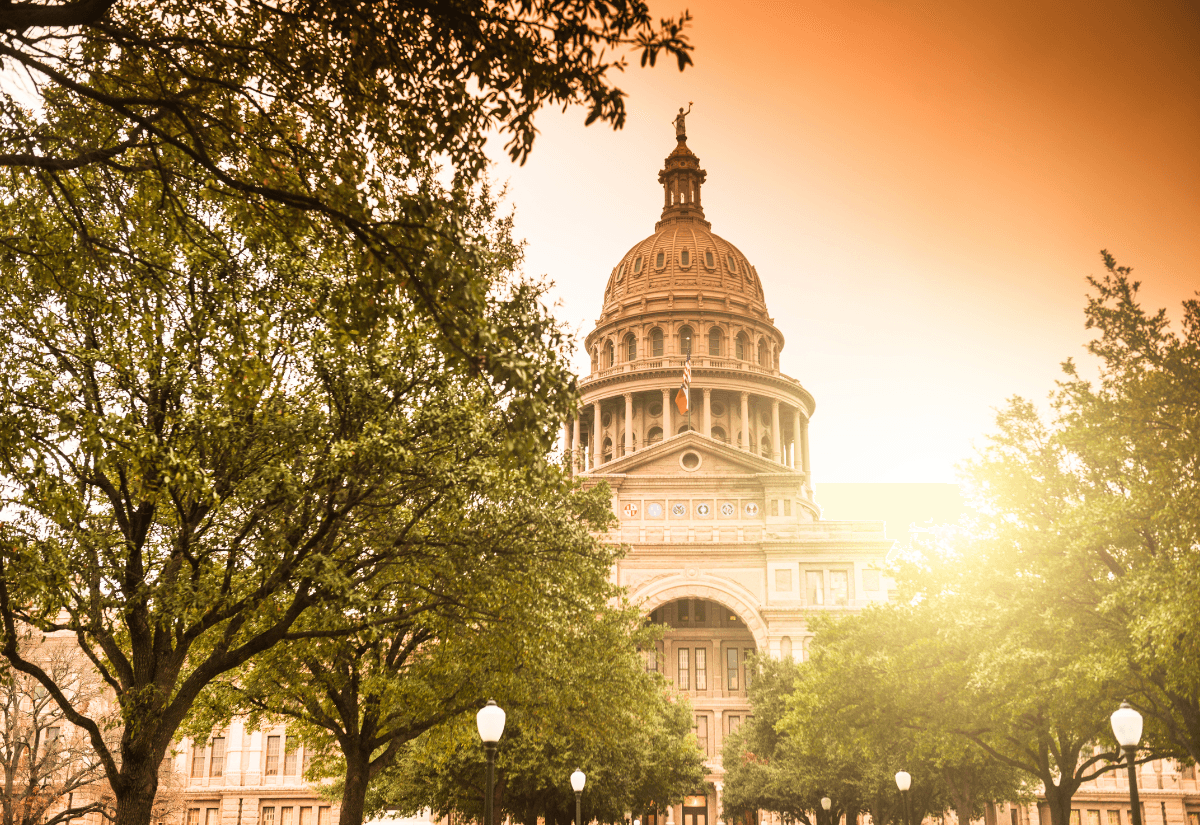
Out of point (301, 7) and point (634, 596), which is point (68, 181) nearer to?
point (301, 7)

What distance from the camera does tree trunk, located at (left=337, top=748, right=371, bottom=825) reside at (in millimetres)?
22891

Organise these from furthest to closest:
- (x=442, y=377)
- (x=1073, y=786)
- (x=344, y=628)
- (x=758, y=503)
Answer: (x=758, y=503) → (x=1073, y=786) → (x=344, y=628) → (x=442, y=377)

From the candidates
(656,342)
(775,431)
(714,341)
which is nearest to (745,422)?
(775,431)

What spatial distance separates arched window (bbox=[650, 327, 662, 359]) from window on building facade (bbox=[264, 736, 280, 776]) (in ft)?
155

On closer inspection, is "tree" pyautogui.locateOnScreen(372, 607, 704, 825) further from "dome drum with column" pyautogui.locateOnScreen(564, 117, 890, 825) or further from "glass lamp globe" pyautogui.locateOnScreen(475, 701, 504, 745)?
"dome drum with column" pyautogui.locateOnScreen(564, 117, 890, 825)

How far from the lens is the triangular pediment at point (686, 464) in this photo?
241 ft

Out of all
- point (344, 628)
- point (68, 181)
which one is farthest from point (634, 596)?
point (68, 181)

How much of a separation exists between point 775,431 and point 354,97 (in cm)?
8450

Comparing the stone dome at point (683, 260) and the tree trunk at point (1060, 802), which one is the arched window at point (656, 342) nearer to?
the stone dome at point (683, 260)

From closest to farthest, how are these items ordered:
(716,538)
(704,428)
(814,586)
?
(814,586) → (716,538) → (704,428)

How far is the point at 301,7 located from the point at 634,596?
60906 mm

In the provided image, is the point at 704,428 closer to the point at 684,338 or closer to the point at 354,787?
the point at 684,338

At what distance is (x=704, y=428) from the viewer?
87.8 m

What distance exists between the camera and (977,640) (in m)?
23.9
